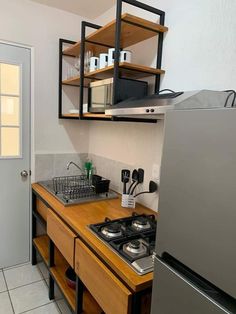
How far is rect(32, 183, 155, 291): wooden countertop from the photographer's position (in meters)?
1.03

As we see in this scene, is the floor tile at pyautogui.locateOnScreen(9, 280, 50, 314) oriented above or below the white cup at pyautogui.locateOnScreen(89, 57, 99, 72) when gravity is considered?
below

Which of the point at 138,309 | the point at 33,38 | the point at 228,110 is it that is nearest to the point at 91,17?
the point at 33,38

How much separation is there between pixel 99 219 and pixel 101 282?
48cm

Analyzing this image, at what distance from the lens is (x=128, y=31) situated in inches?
64.7

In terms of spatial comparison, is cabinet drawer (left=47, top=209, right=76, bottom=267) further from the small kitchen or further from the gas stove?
the gas stove

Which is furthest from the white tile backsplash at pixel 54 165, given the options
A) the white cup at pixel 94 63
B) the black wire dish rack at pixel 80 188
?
the white cup at pixel 94 63

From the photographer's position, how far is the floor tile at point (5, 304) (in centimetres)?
186

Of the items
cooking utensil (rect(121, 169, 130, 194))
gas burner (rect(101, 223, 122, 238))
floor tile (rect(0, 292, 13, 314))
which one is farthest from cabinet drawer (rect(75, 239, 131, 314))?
floor tile (rect(0, 292, 13, 314))

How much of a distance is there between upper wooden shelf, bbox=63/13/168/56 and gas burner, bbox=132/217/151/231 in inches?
50.0

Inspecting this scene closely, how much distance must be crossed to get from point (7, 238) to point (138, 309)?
1839 mm

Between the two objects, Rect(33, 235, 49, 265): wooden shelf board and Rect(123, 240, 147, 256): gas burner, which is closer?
Rect(123, 240, 147, 256): gas burner

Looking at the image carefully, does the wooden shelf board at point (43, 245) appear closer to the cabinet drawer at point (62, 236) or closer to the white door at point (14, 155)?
the white door at point (14, 155)

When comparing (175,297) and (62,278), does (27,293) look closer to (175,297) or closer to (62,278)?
(62,278)

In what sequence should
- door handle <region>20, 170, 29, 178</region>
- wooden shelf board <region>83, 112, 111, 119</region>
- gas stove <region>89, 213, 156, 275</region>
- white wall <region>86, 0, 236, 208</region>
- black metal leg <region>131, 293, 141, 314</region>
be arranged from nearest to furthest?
black metal leg <region>131, 293, 141, 314</region> < gas stove <region>89, 213, 156, 275</region> < white wall <region>86, 0, 236, 208</region> < wooden shelf board <region>83, 112, 111, 119</region> < door handle <region>20, 170, 29, 178</region>
